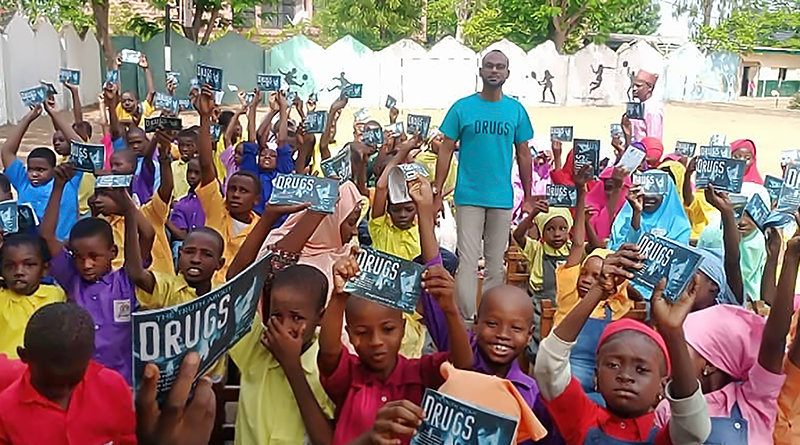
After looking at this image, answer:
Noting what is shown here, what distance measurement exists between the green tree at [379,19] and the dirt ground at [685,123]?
7.49 m

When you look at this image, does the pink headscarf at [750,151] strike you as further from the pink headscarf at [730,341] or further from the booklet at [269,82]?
the pink headscarf at [730,341]

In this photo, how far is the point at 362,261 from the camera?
224 cm

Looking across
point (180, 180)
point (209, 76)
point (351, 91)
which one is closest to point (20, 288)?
point (209, 76)

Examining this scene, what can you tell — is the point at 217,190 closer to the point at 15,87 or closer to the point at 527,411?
the point at 527,411

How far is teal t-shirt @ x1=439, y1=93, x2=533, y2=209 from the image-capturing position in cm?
495

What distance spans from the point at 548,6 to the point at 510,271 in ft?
89.2

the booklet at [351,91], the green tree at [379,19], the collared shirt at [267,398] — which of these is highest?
the green tree at [379,19]

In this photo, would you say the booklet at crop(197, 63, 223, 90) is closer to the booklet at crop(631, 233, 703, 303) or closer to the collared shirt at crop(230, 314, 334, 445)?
the collared shirt at crop(230, 314, 334, 445)

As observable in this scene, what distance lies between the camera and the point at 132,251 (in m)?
3.04

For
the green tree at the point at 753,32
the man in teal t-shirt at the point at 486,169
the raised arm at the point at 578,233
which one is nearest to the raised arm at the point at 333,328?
the raised arm at the point at 578,233

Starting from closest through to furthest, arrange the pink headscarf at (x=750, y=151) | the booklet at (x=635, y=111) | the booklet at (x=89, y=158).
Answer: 1. the booklet at (x=89, y=158)
2. the pink headscarf at (x=750, y=151)
3. the booklet at (x=635, y=111)

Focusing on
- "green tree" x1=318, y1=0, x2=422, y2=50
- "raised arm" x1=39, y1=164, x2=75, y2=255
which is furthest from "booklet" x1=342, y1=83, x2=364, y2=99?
"green tree" x1=318, y1=0, x2=422, y2=50

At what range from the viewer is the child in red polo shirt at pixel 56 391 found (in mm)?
1810

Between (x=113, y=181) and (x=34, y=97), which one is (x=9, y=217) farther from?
(x=34, y=97)
